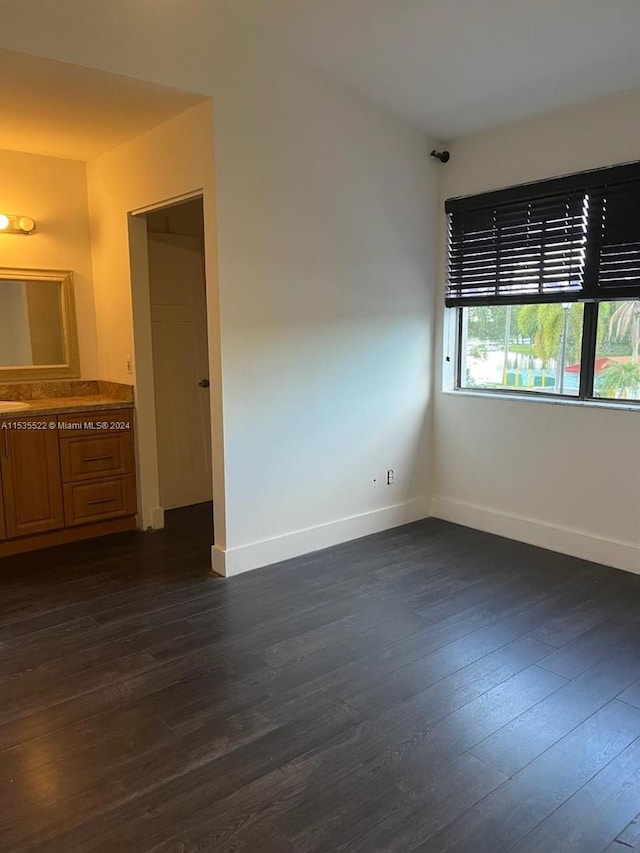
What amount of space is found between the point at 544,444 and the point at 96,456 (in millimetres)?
2865

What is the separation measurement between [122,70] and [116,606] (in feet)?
8.30

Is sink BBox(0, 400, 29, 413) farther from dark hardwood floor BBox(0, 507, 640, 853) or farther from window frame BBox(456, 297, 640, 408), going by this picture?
window frame BBox(456, 297, 640, 408)

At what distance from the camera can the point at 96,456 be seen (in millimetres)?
4094

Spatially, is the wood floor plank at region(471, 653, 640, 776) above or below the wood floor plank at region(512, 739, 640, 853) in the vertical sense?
above

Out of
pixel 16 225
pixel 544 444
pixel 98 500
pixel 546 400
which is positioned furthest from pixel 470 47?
pixel 98 500

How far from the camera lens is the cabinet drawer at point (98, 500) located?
403 centimetres

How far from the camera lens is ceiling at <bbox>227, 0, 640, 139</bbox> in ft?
9.34

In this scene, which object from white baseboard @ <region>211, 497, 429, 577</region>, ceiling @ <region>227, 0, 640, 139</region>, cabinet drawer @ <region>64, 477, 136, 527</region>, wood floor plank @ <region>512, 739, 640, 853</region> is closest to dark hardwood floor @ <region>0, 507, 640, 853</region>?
wood floor plank @ <region>512, 739, 640, 853</region>

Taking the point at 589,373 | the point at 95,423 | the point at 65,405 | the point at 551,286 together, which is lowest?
the point at 95,423

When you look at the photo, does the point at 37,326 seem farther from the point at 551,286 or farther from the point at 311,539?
the point at 551,286

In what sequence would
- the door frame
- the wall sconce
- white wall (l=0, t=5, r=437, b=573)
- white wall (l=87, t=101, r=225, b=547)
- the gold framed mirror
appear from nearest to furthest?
white wall (l=0, t=5, r=437, b=573) → white wall (l=87, t=101, r=225, b=547) → the door frame → the wall sconce → the gold framed mirror

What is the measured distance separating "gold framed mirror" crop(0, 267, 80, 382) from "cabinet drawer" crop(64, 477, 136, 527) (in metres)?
0.89

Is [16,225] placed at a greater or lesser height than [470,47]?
lesser

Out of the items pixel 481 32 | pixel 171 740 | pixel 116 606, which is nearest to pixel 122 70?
pixel 481 32
